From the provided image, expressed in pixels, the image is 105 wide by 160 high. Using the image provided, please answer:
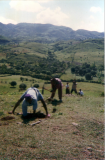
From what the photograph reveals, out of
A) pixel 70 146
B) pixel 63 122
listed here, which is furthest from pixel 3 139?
pixel 63 122

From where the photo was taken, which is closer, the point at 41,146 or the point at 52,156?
the point at 52,156

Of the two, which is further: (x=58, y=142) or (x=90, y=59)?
(x=90, y=59)

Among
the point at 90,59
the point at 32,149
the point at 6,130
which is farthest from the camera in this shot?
the point at 90,59

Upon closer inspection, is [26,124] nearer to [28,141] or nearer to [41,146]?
[28,141]

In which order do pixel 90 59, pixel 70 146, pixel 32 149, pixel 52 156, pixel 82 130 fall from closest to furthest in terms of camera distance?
pixel 52 156 → pixel 32 149 → pixel 70 146 → pixel 82 130 → pixel 90 59

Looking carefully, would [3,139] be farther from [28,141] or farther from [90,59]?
[90,59]

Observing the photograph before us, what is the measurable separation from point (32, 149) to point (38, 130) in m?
1.64

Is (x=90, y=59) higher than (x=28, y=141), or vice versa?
(x=90, y=59)

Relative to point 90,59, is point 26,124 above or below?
below

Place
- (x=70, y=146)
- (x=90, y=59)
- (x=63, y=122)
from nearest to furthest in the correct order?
(x=70, y=146) < (x=63, y=122) < (x=90, y=59)

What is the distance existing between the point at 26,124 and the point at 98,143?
3.71 m

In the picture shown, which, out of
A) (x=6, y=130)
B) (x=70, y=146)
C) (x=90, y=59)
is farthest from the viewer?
(x=90, y=59)

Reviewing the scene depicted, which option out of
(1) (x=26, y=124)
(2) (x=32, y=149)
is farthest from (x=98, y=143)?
(1) (x=26, y=124)

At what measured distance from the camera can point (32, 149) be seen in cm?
534
